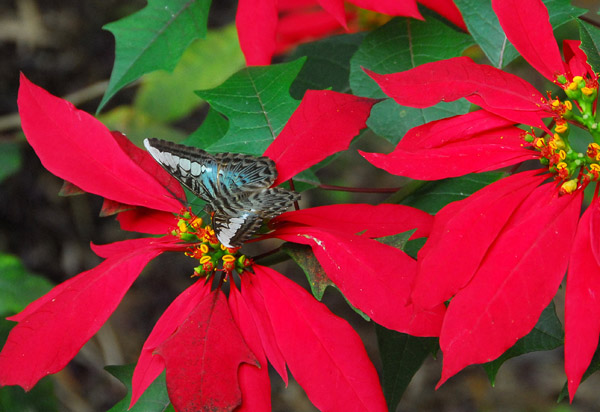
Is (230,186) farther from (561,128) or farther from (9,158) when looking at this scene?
(9,158)

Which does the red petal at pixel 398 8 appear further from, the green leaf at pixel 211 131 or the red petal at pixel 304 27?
the red petal at pixel 304 27

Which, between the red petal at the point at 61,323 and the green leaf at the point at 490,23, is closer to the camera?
the red petal at the point at 61,323

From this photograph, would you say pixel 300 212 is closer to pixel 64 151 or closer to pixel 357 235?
pixel 357 235

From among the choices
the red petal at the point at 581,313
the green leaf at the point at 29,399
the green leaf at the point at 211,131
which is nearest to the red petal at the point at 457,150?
the red petal at the point at 581,313

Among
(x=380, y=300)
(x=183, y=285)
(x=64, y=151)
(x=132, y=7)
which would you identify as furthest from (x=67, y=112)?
(x=132, y=7)

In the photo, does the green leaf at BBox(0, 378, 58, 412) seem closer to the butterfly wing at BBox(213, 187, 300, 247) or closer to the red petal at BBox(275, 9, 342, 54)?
the butterfly wing at BBox(213, 187, 300, 247)

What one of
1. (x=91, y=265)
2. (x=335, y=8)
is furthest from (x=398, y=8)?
(x=91, y=265)
